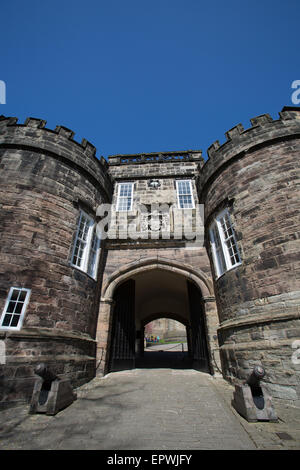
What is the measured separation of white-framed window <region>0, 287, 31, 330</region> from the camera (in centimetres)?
491

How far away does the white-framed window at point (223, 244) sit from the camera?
687cm

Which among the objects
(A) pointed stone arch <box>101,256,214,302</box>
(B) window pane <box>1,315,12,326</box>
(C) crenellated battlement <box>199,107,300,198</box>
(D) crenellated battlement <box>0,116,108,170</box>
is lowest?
(B) window pane <box>1,315,12,326</box>

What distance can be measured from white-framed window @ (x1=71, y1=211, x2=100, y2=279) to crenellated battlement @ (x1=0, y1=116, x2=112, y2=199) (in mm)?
2016

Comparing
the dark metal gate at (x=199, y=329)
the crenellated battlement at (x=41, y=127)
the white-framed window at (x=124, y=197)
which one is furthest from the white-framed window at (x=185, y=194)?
the crenellated battlement at (x=41, y=127)

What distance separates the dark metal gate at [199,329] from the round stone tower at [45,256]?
402cm

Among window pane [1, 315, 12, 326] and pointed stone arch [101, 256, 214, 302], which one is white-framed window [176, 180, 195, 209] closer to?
pointed stone arch [101, 256, 214, 302]

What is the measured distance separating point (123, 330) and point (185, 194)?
7052 mm

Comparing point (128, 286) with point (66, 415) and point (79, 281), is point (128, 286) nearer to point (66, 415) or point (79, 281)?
point (79, 281)

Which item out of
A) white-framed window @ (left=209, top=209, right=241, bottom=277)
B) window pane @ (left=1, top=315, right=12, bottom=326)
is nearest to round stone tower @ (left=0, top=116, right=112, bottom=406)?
window pane @ (left=1, top=315, right=12, bottom=326)

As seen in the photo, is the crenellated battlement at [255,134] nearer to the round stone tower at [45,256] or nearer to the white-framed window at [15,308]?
the round stone tower at [45,256]

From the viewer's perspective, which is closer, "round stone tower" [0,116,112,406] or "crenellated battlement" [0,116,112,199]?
"round stone tower" [0,116,112,406]

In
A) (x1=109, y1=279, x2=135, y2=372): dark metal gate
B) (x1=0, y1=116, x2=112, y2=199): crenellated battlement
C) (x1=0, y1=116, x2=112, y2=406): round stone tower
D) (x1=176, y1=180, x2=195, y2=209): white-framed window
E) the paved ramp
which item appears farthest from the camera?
(x1=176, y1=180, x2=195, y2=209): white-framed window

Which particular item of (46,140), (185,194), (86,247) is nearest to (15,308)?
(86,247)

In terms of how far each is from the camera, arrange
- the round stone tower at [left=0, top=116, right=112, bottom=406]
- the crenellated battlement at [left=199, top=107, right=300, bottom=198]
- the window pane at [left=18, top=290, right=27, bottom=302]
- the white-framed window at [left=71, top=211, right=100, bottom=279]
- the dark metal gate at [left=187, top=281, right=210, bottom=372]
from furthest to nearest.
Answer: the dark metal gate at [left=187, top=281, right=210, bottom=372] < the white-framed window at [left=71, top=211, right=100, bottom=279] < the crenellated battlement at [left=199, top=107, right=300, bottom=198] < the window pane at [left=18, top=290, right=27, bottom=302] < the round stone tower at [left=0, top=116, right=112, bottom=406]
